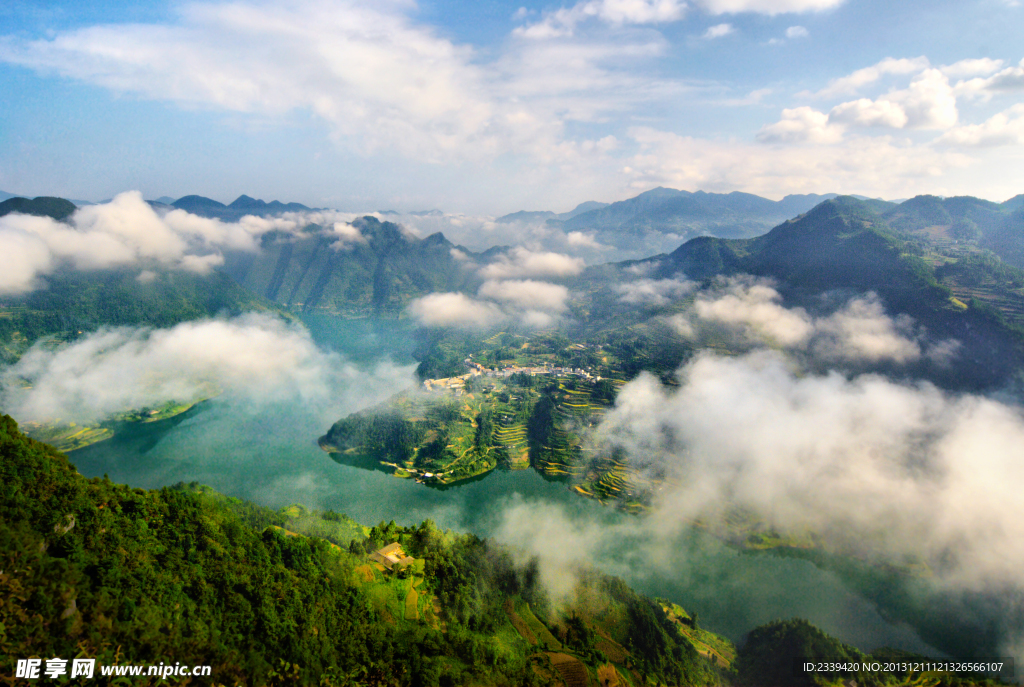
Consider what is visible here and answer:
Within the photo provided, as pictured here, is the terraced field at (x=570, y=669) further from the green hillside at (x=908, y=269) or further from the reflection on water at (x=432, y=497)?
the green hillside at (x=908, y=269)

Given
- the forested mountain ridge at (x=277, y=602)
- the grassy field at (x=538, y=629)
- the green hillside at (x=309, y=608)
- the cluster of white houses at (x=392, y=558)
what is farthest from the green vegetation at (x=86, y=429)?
the grassy field at (x=538, y=629)

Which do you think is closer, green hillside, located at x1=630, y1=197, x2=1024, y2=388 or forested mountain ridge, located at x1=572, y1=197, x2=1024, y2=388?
green hillside, located at x1=630, y1=197, x2=1024, y2=388

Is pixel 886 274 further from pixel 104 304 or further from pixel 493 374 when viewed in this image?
pixel 104 304

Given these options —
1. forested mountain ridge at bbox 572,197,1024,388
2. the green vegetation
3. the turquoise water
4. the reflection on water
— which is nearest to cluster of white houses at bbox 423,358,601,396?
the turquoise water

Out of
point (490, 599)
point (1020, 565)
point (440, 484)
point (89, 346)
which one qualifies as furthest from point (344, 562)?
point (89, 346)

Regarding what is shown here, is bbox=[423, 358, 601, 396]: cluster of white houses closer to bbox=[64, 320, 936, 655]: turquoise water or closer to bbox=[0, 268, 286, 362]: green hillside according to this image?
bbox=[64, 320, 936, 655]: turquoise water

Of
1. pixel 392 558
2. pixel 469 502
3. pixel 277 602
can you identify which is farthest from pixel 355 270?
pixel 277 602

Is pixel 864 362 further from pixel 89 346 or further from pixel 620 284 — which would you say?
pixel 89 346
